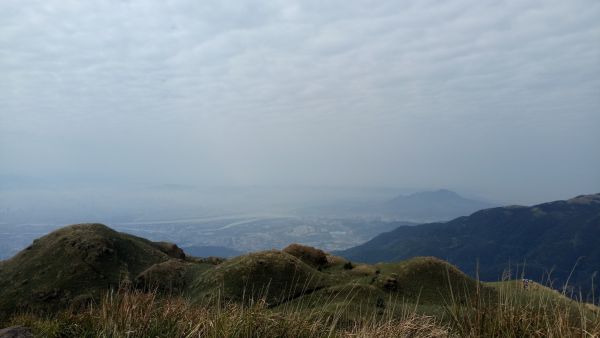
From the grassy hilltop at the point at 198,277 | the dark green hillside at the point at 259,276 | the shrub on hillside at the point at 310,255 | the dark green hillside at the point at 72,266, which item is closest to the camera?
the grassy hilltop at the point at 198,277

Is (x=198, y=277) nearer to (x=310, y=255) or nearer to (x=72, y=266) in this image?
(x=72, y=266)

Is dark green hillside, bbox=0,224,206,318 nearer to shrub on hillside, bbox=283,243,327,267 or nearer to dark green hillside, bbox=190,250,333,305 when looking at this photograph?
dark green hillside, bbox=190,250,333,305

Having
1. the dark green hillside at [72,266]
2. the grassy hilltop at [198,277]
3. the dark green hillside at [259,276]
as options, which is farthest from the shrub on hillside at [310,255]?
the dark green hillside at [72,266]

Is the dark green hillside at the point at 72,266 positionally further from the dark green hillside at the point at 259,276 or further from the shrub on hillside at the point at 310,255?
the shrub on hillside at the point at 310,255

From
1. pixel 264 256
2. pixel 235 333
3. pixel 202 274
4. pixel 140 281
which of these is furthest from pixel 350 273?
pixel 235 333

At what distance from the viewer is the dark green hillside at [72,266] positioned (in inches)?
2051

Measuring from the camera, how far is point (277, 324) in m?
10.8

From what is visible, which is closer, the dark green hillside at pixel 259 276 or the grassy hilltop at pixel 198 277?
the grassy hilltop at pixel 198 277

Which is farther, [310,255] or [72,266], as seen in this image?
[310,255]

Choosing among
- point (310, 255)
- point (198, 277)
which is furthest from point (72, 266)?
point (310, 255)

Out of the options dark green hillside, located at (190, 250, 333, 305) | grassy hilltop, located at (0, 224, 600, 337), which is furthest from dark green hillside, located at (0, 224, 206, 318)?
dark green hillside, located at (190, 250, 333, 305)

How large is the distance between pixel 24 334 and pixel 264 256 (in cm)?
4893

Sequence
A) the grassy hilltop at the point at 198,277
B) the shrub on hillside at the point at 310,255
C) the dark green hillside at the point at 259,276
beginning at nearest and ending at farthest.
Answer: the grassy hilltop at the point at 198,277 < the dark green hillside at the point at 259,276 < the shrub on hillside at the point at 310,255

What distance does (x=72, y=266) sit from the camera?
190ft
